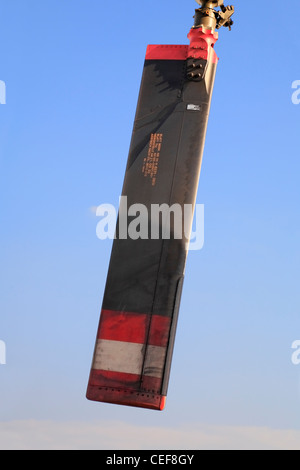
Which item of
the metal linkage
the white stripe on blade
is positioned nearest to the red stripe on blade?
the white stripe on blade

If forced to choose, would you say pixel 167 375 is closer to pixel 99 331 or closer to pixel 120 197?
pixel 99 331

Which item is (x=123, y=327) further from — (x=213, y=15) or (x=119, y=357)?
(x=213, y=15)

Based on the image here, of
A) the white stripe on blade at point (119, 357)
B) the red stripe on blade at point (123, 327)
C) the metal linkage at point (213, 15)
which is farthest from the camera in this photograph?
the metal linkage at point (213, 15)

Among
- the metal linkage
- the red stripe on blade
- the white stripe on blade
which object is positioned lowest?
the white stripe on blade

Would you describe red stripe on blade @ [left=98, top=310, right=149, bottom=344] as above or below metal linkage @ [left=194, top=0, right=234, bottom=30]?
below

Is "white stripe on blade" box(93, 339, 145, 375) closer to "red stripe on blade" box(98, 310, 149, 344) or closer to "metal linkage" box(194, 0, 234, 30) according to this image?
"red stripe on blade" box(98, 310, 149, 344)

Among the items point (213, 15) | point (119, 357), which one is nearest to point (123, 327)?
point (119, 357)

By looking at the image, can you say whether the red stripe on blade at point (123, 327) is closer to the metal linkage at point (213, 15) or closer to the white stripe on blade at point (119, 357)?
the white stripe on blade at point (119, 357)

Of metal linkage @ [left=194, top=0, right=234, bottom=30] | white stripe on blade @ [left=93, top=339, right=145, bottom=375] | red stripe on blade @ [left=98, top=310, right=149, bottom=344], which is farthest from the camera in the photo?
metal linkage @ [left=194, top=0, right=234, bottom=30]

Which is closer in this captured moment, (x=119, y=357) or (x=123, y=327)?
(x=119, y=357)

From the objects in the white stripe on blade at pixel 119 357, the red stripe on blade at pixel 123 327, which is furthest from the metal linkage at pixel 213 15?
the white stripe on blade at pixel 119 357

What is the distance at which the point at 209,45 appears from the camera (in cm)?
1535

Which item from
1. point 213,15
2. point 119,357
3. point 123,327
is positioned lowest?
point 119,357

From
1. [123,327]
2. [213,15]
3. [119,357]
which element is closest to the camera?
[119,357]
